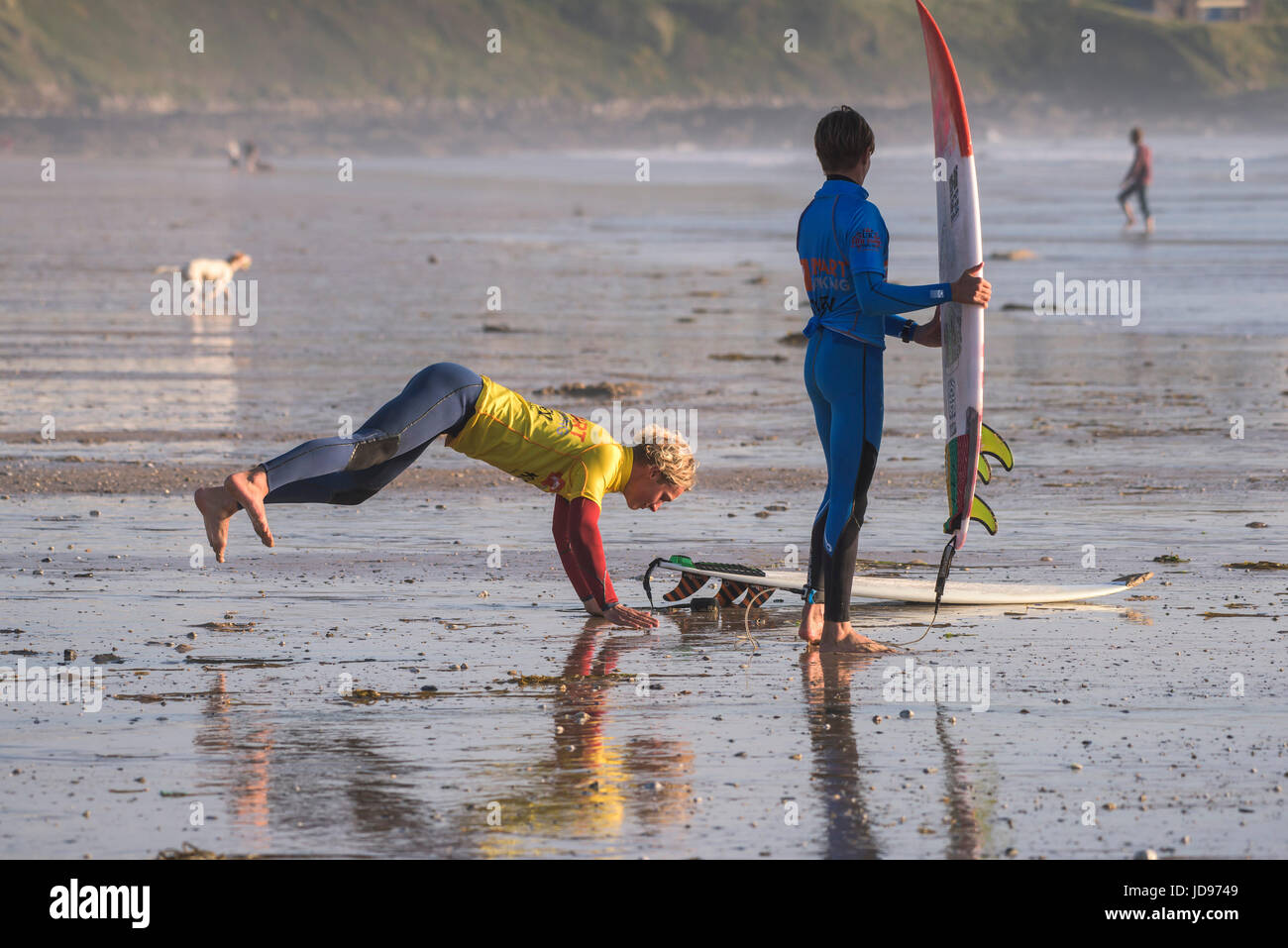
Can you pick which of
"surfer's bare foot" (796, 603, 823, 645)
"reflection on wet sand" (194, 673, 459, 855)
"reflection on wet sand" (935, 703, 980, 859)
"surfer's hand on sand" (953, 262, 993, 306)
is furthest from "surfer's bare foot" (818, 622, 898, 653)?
"reflection on wet sand" (194, 673, 459, 855)

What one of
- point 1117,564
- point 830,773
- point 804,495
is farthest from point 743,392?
point 830,773

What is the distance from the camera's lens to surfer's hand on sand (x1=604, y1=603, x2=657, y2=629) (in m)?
7.59

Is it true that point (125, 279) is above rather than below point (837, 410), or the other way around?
above

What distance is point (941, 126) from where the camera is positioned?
25.3 ft

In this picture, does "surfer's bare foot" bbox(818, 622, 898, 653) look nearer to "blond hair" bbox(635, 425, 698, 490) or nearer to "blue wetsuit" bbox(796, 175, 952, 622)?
"blue wetsuit" bbox(796, 175, 952, 622)

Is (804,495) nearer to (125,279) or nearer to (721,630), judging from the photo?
(721,630)

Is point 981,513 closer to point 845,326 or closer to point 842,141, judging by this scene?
point 845,326

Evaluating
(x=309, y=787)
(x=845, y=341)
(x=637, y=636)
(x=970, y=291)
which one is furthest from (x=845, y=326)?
(x=309, y=787)

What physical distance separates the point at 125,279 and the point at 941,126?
20.0 meters

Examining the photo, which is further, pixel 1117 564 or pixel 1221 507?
pixel 1221 507

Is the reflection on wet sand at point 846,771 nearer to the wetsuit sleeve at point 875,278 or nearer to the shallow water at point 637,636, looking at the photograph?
the shallow water at point 637,636

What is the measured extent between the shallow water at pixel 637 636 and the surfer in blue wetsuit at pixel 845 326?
0.30m

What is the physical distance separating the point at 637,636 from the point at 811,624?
640 millimetres
